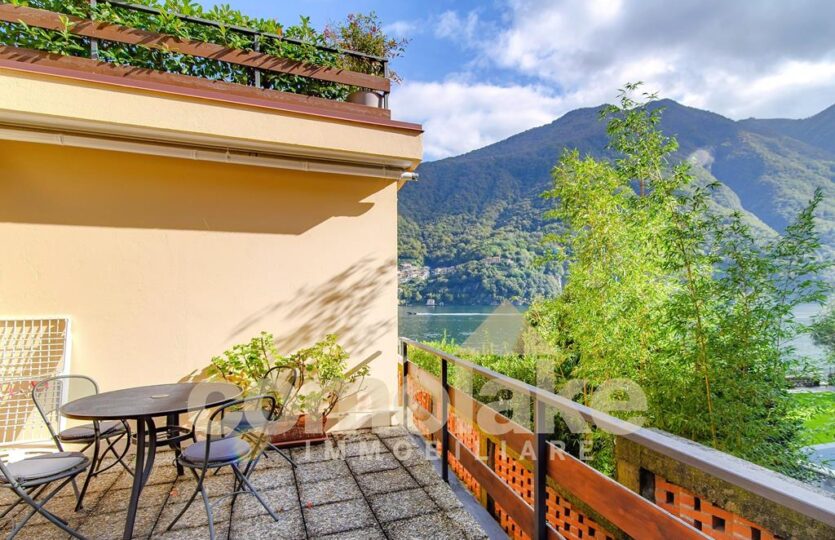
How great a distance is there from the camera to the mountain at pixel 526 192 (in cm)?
654

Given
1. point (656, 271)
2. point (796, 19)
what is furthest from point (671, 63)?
point (656, 271)

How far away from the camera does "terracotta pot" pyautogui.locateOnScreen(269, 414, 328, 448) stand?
3.78 m

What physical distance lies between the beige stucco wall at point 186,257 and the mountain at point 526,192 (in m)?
1.01

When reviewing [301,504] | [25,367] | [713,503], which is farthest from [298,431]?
[713,503]

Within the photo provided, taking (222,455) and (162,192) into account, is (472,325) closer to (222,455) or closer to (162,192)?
(162,192)

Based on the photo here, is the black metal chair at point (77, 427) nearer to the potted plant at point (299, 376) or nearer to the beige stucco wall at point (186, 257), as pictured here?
the beige stucco wall at point (186, 257)

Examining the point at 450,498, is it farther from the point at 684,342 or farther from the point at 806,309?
the point at 806,309

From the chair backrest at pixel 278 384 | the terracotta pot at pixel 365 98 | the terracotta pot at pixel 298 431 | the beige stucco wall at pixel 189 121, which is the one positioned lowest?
the terracotta pot at pixel 298 431

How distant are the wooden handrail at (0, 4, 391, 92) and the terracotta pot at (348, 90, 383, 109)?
8cm

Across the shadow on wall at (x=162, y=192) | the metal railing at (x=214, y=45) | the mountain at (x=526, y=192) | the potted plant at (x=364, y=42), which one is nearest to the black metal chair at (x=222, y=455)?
the shadow on wall at (x=162, y=192)

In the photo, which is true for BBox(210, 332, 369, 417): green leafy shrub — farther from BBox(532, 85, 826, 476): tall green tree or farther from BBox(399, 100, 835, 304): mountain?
BBox(532, 85, 826, 476): tall green tree

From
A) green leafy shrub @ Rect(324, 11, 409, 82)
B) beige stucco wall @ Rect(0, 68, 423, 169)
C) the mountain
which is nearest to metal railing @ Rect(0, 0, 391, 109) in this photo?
green leafy shrub @ Rect(324, 11, 409, 82)

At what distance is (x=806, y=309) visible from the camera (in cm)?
298

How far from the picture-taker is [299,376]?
407cm
